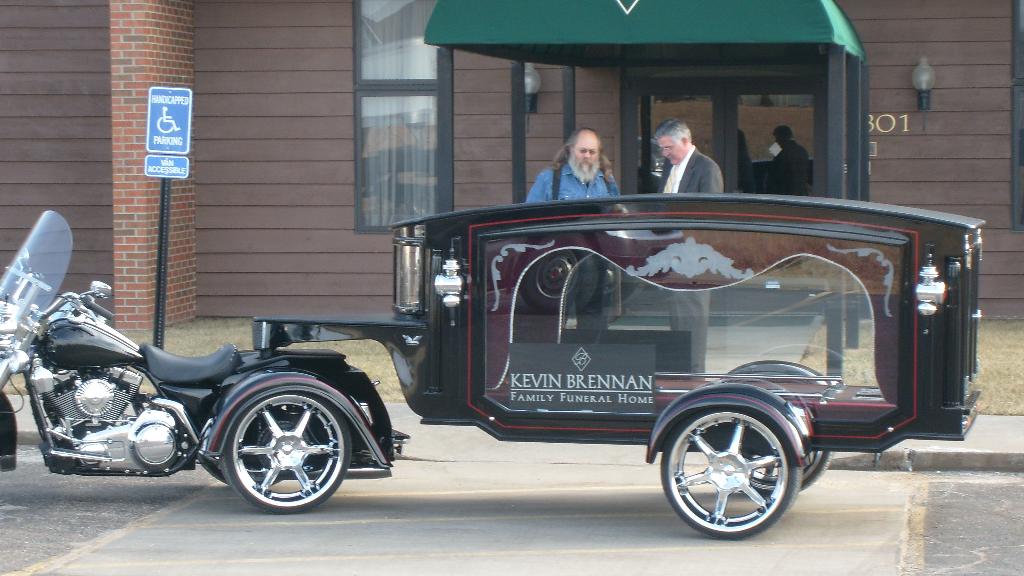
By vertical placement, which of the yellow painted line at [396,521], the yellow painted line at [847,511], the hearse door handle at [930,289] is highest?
the hearse door handle at [930,289]

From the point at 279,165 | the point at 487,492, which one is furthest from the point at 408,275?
the point at 279,165

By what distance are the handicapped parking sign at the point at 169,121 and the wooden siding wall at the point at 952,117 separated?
21.8ft

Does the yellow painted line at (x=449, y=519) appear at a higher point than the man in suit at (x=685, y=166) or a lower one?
lower

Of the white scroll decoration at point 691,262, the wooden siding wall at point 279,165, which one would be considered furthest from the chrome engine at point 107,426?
the wooden siding wall at point 279,165

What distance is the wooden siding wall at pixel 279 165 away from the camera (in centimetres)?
1430

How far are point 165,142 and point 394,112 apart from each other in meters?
4.49

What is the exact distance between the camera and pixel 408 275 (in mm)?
7203

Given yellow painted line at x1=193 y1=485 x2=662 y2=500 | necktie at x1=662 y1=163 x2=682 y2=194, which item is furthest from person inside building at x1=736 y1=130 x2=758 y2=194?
yellow painted line at x1=193 y1=485 x2=662 y2=500

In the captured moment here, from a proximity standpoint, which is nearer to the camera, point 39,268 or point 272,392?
point 272,392

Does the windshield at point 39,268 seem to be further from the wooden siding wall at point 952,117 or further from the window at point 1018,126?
the window at point 1018,126

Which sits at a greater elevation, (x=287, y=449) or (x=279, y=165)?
(x=279, y=165)

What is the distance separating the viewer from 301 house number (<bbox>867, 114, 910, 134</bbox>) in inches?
533

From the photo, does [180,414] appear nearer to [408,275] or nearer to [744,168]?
[408,275]

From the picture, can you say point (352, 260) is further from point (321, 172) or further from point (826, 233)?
point (826, 233)
